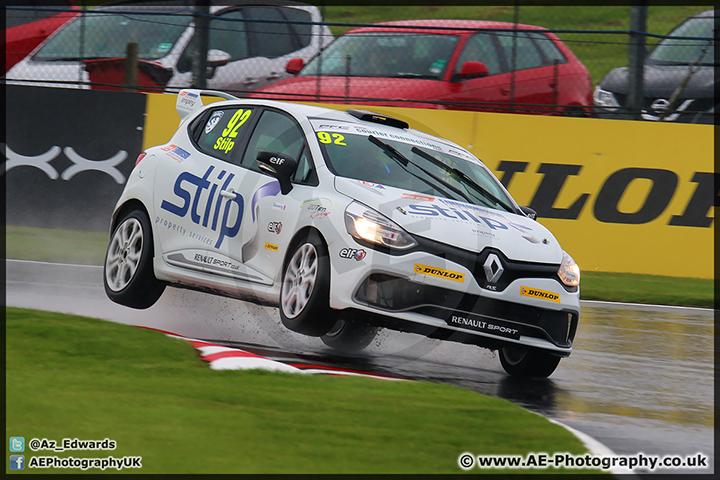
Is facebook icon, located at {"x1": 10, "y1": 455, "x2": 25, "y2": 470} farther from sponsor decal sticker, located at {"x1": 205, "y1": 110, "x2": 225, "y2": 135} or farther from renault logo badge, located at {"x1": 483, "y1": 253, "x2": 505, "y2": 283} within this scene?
sponsor decal sticker, located at {"x1": 205, "y1": 110, "x2": 225, "y2": 135}

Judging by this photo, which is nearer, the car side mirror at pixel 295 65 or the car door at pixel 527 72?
the car door at pixel 527 72

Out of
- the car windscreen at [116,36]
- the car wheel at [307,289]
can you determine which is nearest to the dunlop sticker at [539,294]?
the car wheel at [307,289]

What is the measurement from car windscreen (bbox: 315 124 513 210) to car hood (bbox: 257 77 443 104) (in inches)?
192

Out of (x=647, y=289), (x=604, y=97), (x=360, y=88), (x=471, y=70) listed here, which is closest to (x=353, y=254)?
(x=647, y=289)

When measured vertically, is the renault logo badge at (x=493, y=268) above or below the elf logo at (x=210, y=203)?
above

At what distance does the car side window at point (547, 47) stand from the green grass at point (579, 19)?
19 cm

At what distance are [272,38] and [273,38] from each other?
14mm

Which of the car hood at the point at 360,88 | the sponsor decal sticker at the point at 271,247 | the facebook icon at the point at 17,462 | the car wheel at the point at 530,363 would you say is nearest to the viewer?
the facebook icon at the point at 17,462

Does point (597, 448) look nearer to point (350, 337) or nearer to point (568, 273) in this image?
point (568, 273)

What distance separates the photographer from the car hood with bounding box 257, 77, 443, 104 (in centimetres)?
1269

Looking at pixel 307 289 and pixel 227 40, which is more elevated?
pixel 227 40

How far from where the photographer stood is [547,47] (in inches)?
525

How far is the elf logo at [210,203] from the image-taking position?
24.2 feet

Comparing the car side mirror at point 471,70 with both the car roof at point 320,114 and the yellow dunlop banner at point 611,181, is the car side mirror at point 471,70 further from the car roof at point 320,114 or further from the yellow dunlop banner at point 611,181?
the car roof at point 320,114
